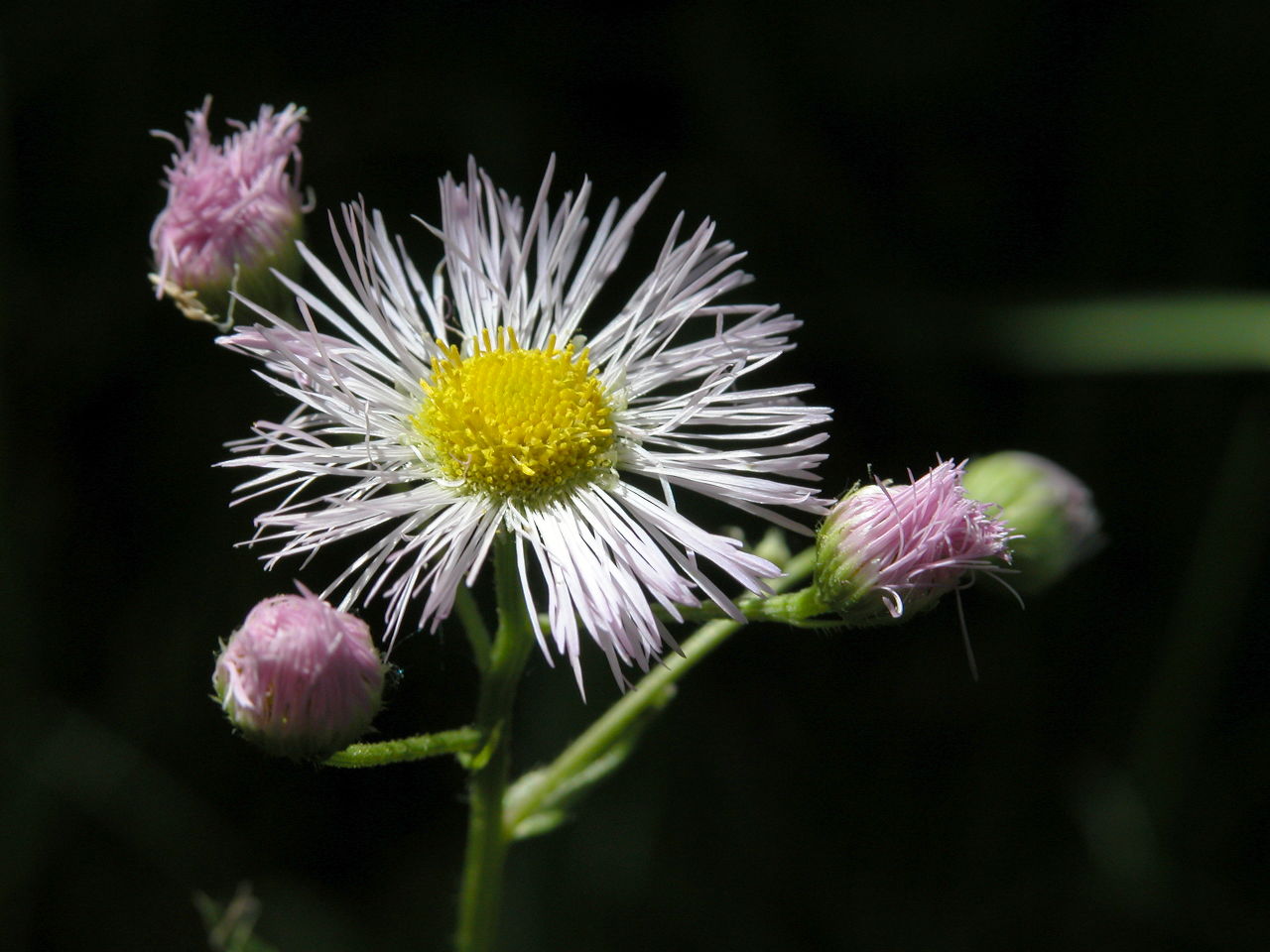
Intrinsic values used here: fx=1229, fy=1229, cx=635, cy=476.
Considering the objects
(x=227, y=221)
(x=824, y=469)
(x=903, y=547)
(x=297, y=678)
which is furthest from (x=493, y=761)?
(x=824, y=469)

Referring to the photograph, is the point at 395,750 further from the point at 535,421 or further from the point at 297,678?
the point at 535,421

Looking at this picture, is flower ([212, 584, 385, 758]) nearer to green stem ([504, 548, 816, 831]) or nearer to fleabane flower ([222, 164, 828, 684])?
fleabane flower ([222, 164, 828, 684])

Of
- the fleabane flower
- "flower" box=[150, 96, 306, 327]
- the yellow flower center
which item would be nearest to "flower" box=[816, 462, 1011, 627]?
the fleabane flower

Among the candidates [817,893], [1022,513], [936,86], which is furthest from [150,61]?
[817,893]

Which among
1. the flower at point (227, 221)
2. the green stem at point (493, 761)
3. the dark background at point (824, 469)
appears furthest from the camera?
the dark background at point (824, 469)

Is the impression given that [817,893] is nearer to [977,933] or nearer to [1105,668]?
[977,933]

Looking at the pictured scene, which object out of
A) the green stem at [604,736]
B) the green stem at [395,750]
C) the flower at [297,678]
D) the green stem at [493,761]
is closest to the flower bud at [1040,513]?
the green stem at [604,736]

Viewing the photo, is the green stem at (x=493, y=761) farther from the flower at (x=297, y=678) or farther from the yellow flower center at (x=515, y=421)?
the flower at (x=297, y=678)
